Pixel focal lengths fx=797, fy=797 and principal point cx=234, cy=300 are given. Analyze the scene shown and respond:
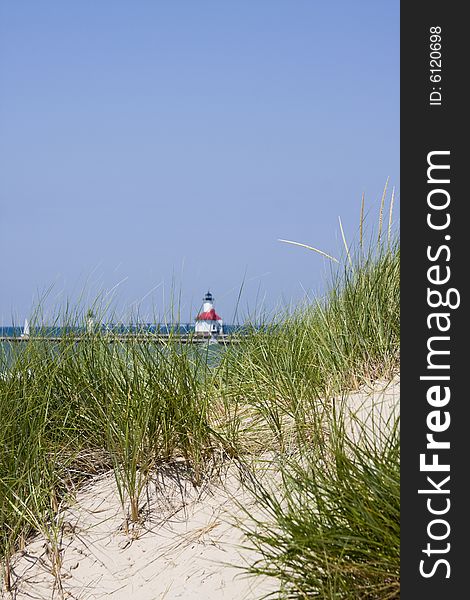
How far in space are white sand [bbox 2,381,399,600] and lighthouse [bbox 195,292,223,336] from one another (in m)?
0.76

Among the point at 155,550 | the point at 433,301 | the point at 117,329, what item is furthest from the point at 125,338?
the point at 433,301

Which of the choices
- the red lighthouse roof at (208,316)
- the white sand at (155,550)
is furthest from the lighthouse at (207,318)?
the white sand at (155,550)

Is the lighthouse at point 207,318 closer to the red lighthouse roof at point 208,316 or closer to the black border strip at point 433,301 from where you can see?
the red lighthouse roof at point 208,316

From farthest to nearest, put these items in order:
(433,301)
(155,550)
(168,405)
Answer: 1. (168,405)
2. (155,550)
3. (433,301)

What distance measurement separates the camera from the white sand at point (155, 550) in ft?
9.41

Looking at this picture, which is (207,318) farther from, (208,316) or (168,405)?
(168,405)

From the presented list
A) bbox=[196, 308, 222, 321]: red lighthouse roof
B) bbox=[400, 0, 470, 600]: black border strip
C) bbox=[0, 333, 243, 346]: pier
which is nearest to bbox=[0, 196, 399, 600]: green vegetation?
bbox=[0, 333, 243, 346]: pier

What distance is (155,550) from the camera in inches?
122

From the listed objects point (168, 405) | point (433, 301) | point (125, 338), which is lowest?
point (168, 405)

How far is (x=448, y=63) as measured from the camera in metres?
2.34

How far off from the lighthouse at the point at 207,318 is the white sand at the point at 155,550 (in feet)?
2.50

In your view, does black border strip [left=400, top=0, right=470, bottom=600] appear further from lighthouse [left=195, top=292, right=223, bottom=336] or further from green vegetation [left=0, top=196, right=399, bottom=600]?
lighthouse [left=195, top=292, right=223, bottom=336]

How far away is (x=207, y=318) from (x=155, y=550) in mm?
1251

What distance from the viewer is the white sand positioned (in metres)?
2.87
